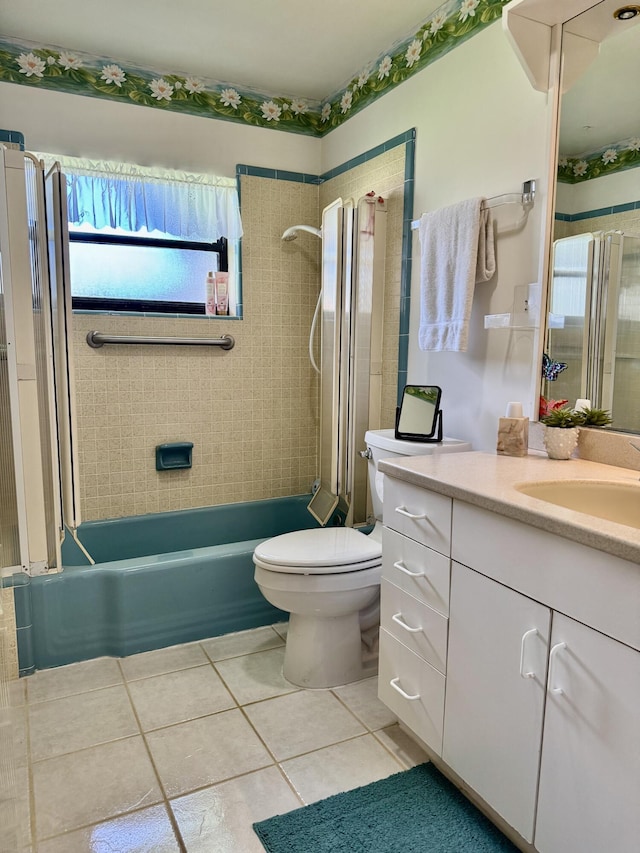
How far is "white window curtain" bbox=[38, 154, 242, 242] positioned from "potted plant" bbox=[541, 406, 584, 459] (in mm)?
1898

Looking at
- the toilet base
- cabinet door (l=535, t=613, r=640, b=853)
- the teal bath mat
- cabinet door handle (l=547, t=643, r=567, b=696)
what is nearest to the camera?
cabinet door (l=535, t=613, r=640, b=853)

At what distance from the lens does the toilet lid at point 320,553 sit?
1.96 metres

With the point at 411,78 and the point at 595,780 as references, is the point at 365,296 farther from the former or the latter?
the point at 595,780

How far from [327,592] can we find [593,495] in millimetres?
930

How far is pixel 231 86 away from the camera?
2781 mm

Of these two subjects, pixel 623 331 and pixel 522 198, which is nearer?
pixel 623 331

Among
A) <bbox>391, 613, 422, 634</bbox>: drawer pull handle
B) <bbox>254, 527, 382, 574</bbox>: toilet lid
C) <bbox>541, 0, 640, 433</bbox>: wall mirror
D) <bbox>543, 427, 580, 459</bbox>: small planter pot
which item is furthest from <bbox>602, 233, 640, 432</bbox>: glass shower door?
<bbox>254, 527, 382, 574</bbox>: toilet lid


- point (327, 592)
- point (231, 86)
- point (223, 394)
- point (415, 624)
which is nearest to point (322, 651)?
point (327, 592)

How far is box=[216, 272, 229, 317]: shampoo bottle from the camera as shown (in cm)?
292

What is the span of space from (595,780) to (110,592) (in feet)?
5.63

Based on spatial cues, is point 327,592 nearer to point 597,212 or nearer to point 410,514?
point 410,514

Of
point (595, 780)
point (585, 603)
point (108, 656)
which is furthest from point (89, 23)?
point (595, 780)

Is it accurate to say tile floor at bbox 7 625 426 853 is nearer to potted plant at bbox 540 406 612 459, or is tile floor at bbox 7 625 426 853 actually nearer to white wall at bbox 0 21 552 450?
potted plant at bbox 540 406 612 459

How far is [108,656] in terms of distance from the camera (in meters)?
2.24
